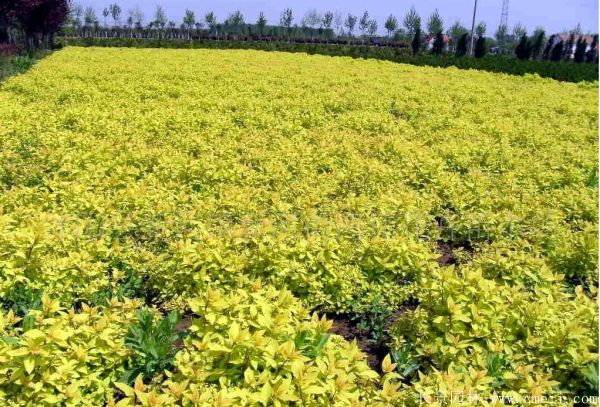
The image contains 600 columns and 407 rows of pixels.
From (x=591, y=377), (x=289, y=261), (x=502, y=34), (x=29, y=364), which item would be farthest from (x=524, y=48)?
(x=29, y=364)

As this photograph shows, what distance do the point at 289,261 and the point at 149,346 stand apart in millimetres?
1154

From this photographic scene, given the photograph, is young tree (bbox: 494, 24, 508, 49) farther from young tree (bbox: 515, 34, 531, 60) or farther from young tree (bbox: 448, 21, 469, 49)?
young tree (bbox: 515, 34, 531, 60)

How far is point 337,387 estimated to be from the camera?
90.4 inches

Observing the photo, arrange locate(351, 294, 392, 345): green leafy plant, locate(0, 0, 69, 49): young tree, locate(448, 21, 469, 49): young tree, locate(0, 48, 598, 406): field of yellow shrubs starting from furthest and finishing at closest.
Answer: locate(448, 21, 469, 49): young tree < locate(0, 0, 69, 49): young tree < locate(351, 294, 392, 345): green leafy plant < locate(0, 48, 598, 406): field of yellow shrubs

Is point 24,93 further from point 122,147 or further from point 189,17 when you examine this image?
point 189,17

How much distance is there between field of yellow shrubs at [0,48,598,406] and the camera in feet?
7.91

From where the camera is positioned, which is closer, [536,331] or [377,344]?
[536,331]

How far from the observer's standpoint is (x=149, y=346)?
8.98 feet

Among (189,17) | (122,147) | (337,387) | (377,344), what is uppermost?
(189,17)

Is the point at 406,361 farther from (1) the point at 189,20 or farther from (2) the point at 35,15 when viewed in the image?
(1) the point at 189,20

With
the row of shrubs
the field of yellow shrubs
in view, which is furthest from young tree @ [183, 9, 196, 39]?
the field of yellow shrubs

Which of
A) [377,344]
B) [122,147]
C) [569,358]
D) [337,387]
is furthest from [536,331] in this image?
[122,147]

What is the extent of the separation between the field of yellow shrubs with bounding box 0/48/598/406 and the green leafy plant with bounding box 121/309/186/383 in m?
0.02

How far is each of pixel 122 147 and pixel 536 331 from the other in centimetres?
531
